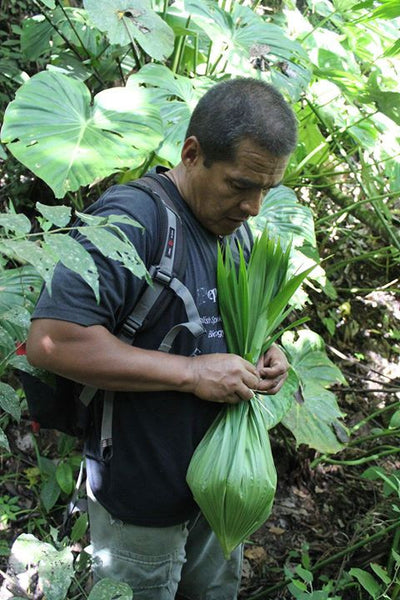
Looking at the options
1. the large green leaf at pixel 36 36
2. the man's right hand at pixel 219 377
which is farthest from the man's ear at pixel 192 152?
the large green leaf at pixel 36 36

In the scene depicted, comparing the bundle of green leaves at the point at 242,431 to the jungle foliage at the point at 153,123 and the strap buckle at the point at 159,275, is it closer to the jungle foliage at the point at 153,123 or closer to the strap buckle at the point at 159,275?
the strap buckle at the point at 159,275

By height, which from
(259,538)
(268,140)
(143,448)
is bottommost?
(259,538)

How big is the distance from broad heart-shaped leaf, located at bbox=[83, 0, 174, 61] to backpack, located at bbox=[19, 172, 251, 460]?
2.97 feet

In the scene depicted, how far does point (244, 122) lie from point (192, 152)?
17 cm

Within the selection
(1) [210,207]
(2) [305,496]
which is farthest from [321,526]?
(1) [210,207]

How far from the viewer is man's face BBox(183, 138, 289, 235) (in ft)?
5.52

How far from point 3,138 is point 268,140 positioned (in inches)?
34.5

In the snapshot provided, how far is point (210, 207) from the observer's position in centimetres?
176

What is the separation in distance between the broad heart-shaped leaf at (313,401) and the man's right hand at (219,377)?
1.17 metres

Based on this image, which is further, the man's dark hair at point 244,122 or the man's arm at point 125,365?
the man's dark hair at point 244,122

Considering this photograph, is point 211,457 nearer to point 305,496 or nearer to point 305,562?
point 305,562

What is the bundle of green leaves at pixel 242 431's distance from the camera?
1722 mm

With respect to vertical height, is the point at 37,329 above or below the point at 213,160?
below

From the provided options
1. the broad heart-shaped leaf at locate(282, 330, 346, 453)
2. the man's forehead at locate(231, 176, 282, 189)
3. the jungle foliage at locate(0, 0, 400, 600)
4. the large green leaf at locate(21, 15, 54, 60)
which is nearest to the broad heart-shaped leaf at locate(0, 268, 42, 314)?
the jungle foliage at locate(0, 0, 400, 600)
